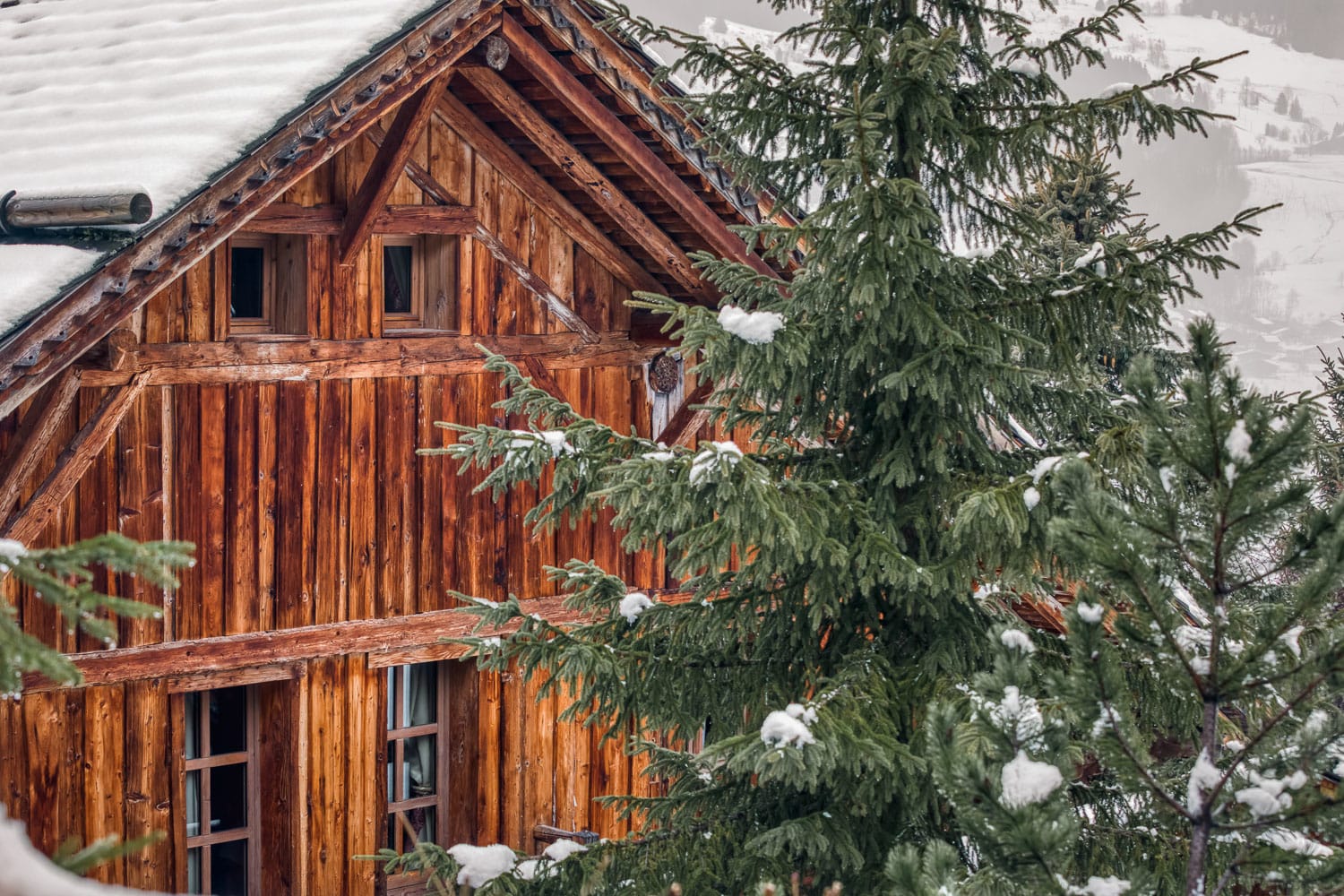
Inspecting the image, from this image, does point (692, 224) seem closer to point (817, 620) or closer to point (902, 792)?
point (817, 620)

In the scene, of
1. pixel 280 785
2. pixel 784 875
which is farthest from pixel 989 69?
pixel 280 785

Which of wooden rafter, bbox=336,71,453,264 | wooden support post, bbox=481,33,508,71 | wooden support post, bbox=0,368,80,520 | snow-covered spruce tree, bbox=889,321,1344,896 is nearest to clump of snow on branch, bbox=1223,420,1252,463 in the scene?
snow-covered spruce tree, bbox=889,321,1344,896

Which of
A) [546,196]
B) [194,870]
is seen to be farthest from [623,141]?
[194,870]

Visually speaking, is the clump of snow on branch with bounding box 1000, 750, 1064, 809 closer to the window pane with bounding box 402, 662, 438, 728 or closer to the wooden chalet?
the wooden chalet

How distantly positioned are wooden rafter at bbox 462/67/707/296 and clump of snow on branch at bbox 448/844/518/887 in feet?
11.8

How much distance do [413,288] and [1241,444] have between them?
655 cm

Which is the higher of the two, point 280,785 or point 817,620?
point 817,620

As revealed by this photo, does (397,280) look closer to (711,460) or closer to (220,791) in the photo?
(220,791)

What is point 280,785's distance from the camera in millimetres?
8969

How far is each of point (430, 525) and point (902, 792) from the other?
162 inches

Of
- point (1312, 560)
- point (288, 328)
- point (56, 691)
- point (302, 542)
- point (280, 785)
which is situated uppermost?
point (288, 328)

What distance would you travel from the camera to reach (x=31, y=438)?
7.53 metres

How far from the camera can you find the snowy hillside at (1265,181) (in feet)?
280

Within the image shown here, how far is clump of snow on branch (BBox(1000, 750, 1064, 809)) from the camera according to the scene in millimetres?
3902
